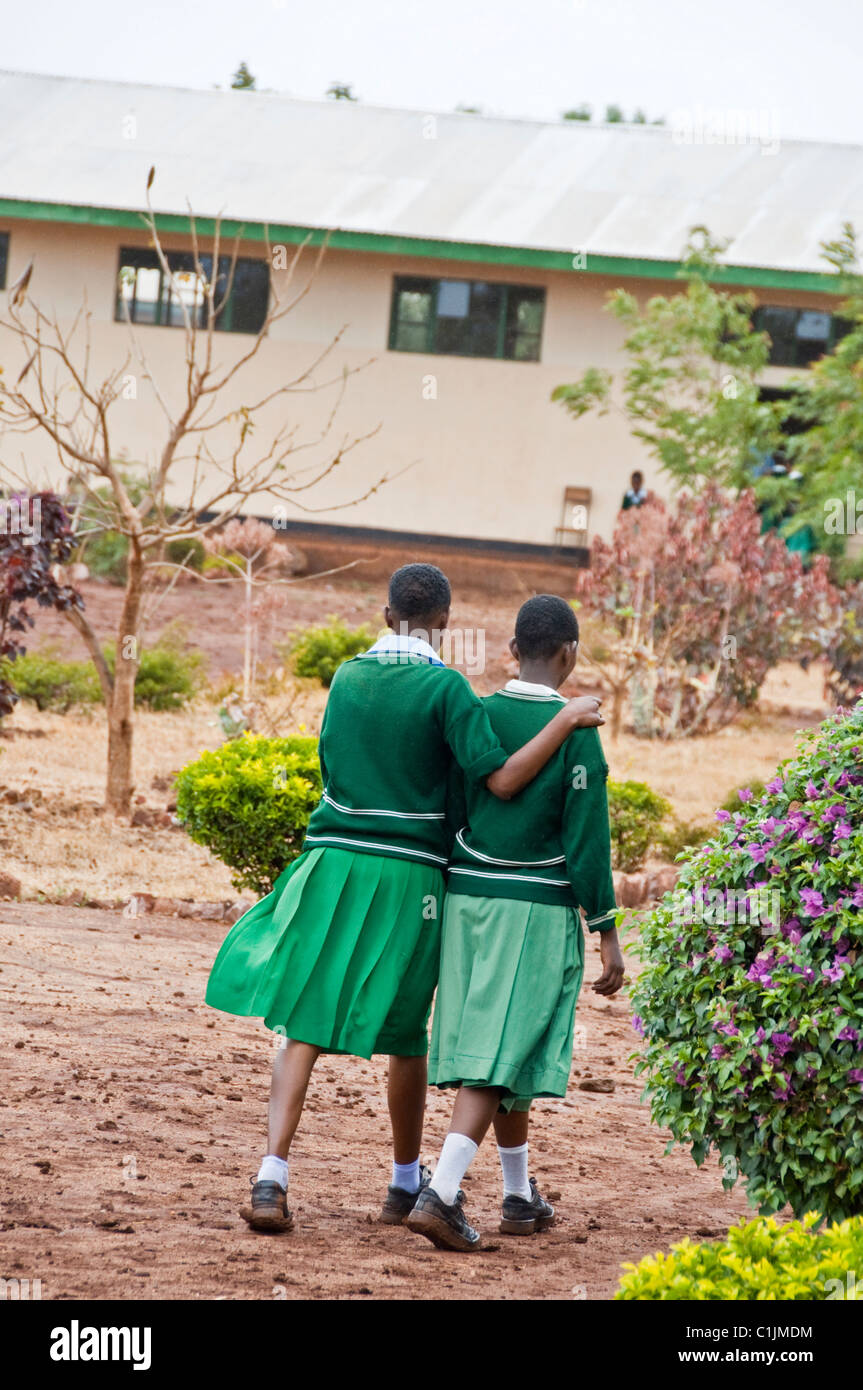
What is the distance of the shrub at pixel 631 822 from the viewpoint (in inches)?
357

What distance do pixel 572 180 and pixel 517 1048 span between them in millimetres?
18628

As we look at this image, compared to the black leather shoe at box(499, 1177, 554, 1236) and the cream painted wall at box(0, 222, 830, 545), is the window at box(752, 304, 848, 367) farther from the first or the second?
the black leather shoe at box(499, 1177, 554, 1236)

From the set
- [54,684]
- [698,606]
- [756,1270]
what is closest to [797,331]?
[698,606]

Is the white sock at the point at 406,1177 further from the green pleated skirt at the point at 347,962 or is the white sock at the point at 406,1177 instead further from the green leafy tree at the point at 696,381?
the green leafy tree at the point at 696,381

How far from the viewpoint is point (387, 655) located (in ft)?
12.7

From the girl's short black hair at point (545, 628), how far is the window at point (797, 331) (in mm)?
16829

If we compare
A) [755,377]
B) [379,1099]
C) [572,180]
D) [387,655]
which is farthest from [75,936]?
[572,180]

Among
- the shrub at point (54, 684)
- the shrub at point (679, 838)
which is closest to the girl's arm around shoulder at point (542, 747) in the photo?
the shrub at point (679, 838)

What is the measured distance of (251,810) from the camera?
7340 millimetres

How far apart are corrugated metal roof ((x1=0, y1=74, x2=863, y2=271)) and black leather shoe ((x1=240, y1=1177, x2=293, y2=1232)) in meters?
16.4

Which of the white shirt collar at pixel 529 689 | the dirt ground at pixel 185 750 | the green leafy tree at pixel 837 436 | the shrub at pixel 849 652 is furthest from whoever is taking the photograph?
the green leafy tree at pixel 837 436

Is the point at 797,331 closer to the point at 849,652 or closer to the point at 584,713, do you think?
the point at 849,652

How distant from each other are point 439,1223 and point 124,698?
5.93 meters
